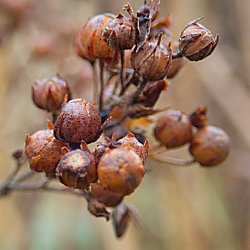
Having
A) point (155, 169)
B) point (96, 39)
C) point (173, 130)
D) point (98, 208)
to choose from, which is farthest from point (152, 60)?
point (155, 169)

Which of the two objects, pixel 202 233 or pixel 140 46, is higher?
pixel 140 46

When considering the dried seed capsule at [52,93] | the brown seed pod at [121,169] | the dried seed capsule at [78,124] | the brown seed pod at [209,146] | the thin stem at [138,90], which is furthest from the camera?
the brown seed pod at [209,146]

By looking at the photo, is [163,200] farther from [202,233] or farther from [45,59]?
[45,59]

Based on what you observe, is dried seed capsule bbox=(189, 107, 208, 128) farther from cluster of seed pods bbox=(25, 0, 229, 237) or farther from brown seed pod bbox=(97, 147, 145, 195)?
brown seed pod bbox=(97, 147, 145, 195)

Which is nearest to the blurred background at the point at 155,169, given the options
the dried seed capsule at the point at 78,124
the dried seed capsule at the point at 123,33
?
the dried seed capsule at the point at 123,33

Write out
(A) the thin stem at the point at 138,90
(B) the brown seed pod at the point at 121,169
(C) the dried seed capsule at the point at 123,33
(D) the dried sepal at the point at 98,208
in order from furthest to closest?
1. (D) the dried sepal at the point at 98,208
2. (A) the thin stem at the point at 138,90
3. (C) the dried seed capsule at the point at 123,33
4. (B) the brown seed pod at the point at 121,169

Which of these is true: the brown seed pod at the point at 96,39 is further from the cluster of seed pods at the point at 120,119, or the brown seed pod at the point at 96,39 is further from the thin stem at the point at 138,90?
the thin stem at the point at 138,90

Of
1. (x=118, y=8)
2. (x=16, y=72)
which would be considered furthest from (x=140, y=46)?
(x=118, y=8)
